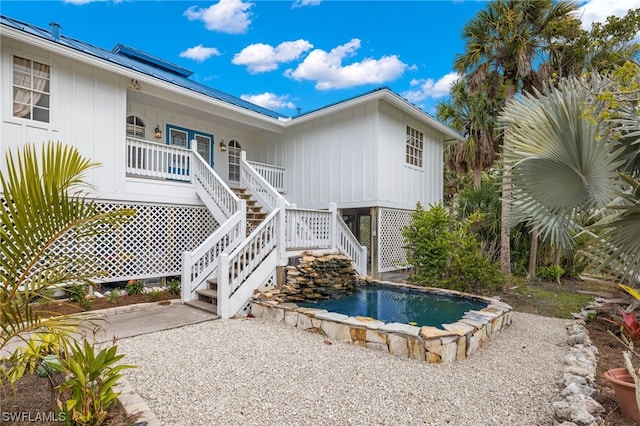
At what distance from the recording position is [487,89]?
11.1m

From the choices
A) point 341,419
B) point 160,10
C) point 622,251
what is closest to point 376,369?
point 341,419

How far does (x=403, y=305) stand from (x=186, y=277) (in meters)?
4.31

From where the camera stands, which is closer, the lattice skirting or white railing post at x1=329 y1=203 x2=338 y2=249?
the lattice skirting

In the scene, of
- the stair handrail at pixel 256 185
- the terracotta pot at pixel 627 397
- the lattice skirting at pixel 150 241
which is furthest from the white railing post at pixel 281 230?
the terracotta pot at pixel 627 397

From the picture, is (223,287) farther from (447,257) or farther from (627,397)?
(627,397)

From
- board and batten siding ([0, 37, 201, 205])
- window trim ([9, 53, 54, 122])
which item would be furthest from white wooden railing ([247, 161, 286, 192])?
window trim ([9, 53, 54, 122])

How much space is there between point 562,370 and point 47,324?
16.6 ft

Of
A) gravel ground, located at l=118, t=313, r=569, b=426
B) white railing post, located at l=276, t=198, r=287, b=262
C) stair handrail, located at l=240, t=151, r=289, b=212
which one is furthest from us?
stair handrail, located at l=240, t=151, r=289, b=212

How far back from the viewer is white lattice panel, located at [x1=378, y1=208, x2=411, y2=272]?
10172 millimetres

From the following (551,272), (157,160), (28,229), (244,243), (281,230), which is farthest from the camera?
(551,272)

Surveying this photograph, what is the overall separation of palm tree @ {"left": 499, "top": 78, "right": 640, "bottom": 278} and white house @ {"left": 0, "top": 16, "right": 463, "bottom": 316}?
14.2ft

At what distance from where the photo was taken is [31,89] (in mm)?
6730

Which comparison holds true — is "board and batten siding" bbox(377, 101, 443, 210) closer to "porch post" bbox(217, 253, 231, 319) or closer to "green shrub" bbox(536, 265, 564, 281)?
"green shrub" bbox(536, 265, 564, 281)

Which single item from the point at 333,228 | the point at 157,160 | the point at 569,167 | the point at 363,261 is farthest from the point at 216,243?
the point at 569,167
